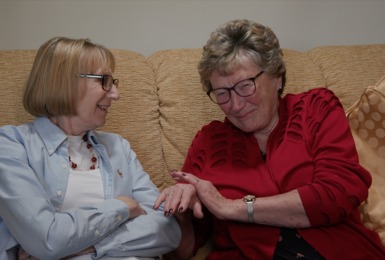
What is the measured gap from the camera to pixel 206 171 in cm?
149

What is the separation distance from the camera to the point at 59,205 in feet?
4.28

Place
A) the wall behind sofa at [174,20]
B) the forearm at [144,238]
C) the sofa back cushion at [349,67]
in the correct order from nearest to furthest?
the forearm at [144,238] → the sofa back cushion at [349,67] → the wall behind sofa at [174,20]

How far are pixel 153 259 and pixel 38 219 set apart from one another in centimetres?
40

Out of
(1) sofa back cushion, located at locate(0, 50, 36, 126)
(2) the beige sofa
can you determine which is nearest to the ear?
(2) the beige sofa

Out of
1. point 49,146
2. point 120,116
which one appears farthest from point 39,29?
point 49,146

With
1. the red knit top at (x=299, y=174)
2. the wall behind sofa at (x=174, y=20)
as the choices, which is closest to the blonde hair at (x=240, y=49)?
the red knit top at (x=299, y=174)

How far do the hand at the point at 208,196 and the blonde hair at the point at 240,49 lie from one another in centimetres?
39

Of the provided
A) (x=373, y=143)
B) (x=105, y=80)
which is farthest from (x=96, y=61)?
(x=373, y=143)

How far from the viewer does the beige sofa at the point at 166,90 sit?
1.71 meters

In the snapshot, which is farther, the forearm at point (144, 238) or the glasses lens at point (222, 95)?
the glasses lens at point (222, 95)

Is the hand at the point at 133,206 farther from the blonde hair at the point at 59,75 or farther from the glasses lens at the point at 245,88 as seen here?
the glasses lens at the point at 245,88

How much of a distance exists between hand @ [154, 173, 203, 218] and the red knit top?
13 cm

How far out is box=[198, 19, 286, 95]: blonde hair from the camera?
1.48 m

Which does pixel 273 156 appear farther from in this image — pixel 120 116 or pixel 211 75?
pixel 120 116
